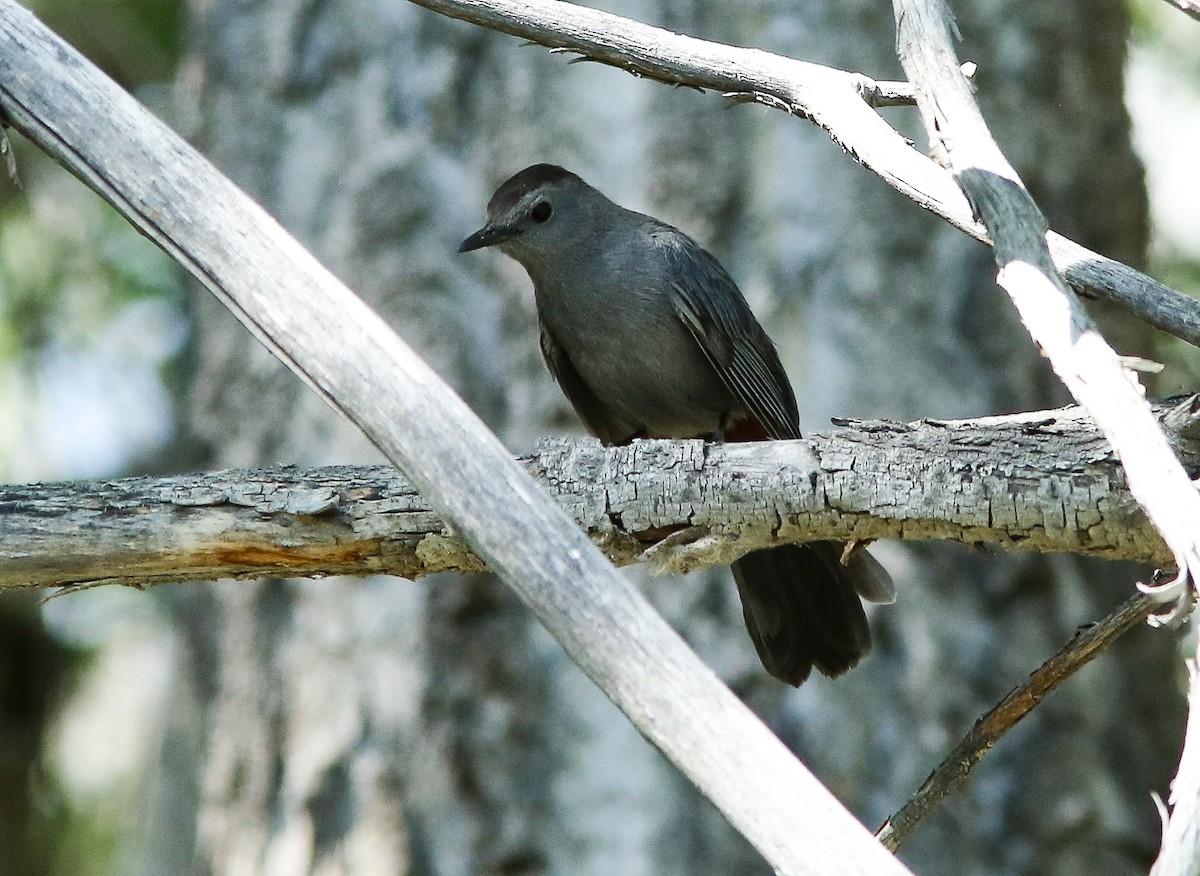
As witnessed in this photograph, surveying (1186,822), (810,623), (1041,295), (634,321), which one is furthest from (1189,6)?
(634,321)

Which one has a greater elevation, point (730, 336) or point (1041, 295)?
point (730, 336)

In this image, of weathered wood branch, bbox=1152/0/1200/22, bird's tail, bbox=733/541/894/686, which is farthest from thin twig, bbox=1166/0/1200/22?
bird's tail, bbox=733/541/894/686

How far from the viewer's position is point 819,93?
3.26 metres

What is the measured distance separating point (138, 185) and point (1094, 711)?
4.60m

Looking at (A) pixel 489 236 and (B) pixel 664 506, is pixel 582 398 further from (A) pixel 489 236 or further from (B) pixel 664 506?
(B) pixel 664 506

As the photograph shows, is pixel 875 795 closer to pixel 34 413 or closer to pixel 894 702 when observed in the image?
pixel 894 702

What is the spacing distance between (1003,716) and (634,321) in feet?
8.37

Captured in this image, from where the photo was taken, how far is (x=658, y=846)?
575 cm

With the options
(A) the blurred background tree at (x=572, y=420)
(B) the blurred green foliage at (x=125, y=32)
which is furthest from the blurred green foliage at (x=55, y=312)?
(A) the blurred background tree at (x=572, y=420)

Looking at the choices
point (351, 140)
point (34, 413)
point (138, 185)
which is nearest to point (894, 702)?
point (351, 140)

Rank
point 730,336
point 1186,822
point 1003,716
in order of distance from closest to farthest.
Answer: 1. point 1186,822
2. point 1003,716
3. point 730,336

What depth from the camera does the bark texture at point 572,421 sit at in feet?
18.7

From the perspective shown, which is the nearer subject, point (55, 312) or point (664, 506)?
point (664, 506)

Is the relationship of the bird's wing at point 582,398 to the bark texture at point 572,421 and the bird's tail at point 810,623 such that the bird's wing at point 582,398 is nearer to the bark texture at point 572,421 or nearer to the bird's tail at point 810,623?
the bark texture at point 572,421
